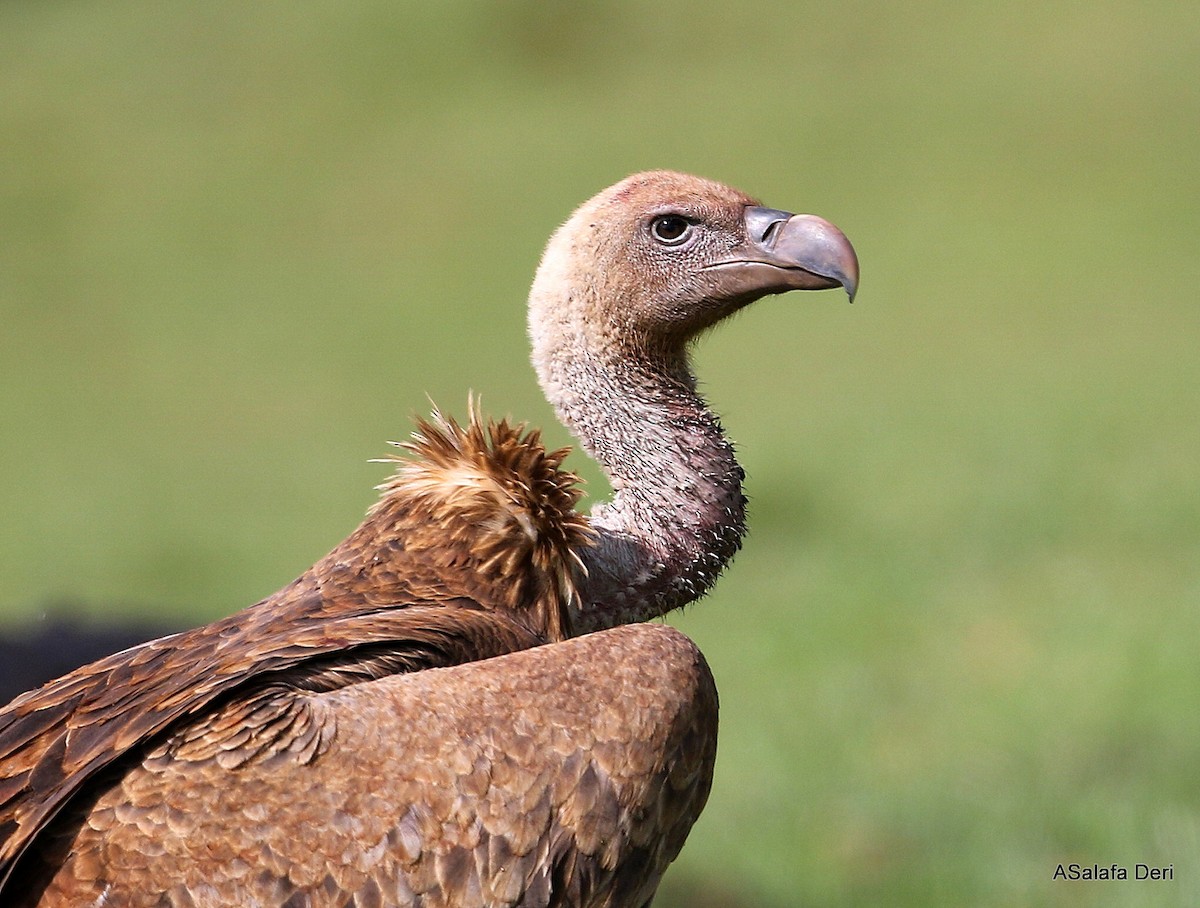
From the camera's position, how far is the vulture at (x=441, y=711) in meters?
3.15

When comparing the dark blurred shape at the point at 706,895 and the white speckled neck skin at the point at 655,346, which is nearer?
the white speckled neck skin at the point at 655,346

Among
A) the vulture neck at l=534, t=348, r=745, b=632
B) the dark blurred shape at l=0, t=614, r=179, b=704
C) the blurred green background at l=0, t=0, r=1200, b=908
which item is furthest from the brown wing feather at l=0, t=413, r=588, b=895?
the blurred green background at l=0, t=0, r=1200, b=908

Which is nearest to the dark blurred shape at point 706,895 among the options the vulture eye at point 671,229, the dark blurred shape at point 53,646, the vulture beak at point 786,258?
the dark blurred shape at point 53,646

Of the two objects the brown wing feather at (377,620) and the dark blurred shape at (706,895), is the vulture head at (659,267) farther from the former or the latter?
the dark blurred shape at (706,895)

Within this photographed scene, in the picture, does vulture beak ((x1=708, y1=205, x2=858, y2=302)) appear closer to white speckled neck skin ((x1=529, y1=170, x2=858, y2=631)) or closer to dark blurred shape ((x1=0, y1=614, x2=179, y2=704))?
white speckled neck skin ((x1=529, y1=170, x2=858, y2=631))

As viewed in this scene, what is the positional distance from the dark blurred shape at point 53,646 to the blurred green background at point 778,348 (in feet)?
9.82

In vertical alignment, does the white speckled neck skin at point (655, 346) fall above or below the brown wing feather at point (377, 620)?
above

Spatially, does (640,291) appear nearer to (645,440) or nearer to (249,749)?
(645,440)

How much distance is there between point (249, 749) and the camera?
3.20 m

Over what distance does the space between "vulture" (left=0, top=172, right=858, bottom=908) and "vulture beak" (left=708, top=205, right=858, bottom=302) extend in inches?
0.4

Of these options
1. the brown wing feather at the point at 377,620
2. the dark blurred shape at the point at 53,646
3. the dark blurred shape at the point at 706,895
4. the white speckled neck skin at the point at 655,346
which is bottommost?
the dark blurred shape at the point at 706,895

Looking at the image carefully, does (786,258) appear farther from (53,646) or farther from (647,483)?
(53,646)

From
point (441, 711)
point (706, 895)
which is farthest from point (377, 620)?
point (706, 895)

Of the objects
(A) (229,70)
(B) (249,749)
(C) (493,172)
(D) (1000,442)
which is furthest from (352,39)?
(B) (249,749)
